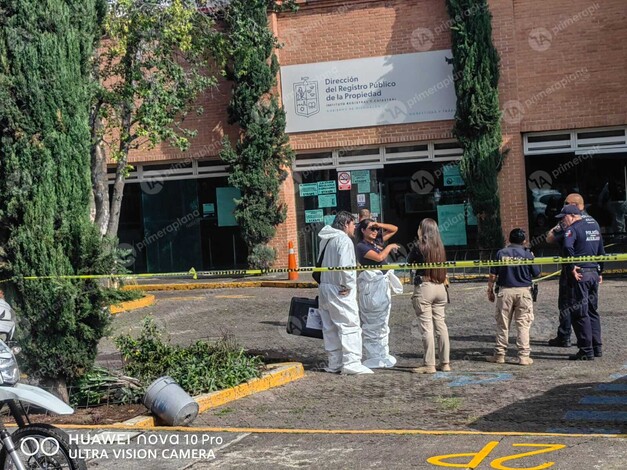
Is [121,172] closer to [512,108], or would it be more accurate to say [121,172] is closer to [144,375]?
[512,108]

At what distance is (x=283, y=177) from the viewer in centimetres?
2411

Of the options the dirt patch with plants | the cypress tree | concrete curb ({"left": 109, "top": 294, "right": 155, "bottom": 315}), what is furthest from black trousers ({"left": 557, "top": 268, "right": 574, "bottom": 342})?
concrete curb ({"left": 109, "top": 294, "right": 155, "bottom": 315})

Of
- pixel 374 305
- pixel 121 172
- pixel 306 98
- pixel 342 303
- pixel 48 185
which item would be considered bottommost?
pixel 374 305

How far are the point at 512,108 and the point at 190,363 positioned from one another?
14345mm

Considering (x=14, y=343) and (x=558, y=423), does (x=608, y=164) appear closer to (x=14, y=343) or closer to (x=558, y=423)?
(x=558, y=423)

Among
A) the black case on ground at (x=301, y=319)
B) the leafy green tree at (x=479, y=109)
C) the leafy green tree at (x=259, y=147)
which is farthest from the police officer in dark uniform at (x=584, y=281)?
the leafy green tree at (x=259, y=147)

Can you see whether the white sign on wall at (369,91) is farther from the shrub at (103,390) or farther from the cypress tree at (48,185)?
the shrub at (103,390)

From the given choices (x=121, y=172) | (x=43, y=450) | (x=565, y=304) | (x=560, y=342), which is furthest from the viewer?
(x=121, y=172)

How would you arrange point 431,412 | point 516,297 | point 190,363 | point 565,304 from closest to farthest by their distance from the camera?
point 431,412 → point 190,363 → point 516,297 → point 565,304

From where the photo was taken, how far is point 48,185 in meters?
9.41

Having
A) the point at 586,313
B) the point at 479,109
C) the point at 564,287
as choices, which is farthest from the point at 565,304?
the point at 479,109

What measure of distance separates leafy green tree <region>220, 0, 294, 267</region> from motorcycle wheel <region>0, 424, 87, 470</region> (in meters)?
17.1

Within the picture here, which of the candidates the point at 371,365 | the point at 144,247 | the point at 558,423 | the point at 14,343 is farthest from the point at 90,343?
the point at 144,247

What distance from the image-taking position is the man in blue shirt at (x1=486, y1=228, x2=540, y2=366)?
11641 mm
